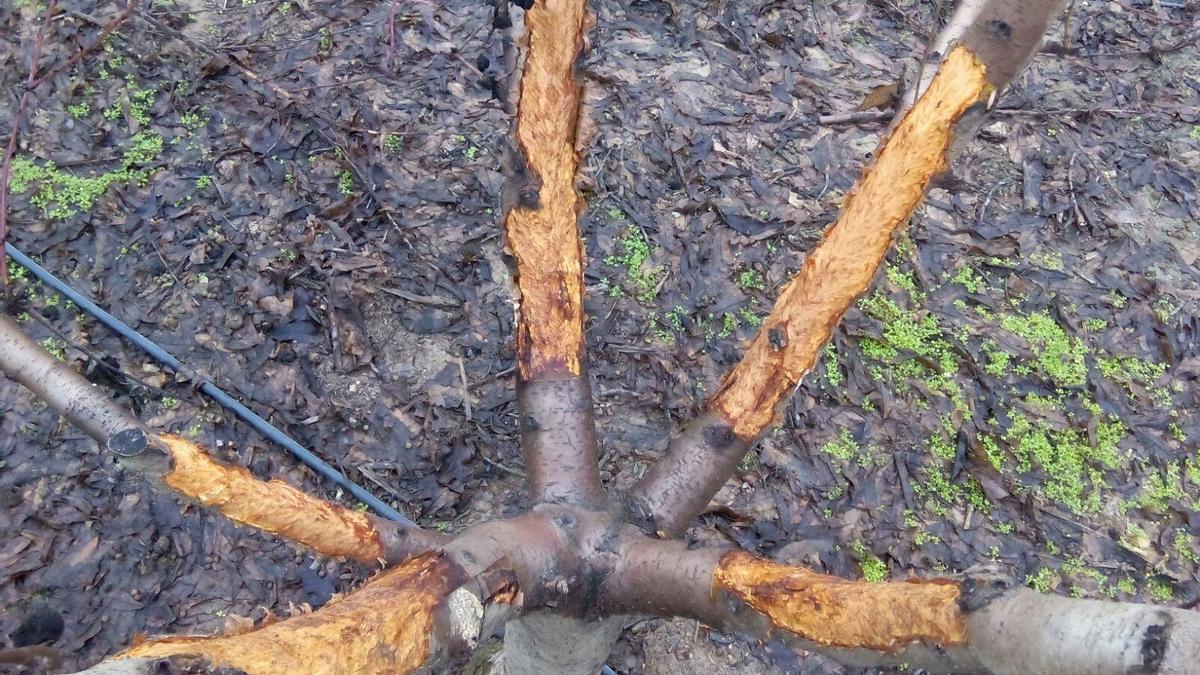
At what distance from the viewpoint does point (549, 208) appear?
6.39 feet

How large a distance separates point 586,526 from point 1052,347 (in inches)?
102

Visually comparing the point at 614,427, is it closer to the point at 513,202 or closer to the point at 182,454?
the point at 513,202

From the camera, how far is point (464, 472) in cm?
311

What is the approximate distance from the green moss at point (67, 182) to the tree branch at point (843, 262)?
3.20m

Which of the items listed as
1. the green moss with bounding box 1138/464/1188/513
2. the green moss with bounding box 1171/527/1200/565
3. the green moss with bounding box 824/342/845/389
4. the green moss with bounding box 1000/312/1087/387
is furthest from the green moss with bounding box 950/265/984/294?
the green moss with bounding box 1171/527/1200/565

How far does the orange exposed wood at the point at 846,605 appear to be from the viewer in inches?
49.8

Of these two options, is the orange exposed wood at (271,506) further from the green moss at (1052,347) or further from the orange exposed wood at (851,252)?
the green moss at (1052,347)

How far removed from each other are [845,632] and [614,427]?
190 cm

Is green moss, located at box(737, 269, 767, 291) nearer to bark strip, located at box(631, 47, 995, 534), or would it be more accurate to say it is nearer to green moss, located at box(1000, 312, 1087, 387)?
green moss, located at box(1000, 312, 1087, 387)

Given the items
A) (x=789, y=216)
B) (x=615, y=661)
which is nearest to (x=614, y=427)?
(x=615, y=661)

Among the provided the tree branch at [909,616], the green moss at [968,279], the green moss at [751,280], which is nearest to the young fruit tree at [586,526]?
the tree branch at [909,616]

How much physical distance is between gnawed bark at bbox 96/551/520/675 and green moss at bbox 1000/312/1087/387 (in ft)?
9.25

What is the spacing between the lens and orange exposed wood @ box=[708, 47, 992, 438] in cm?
162

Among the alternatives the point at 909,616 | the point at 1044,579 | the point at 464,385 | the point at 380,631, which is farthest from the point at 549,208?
the point at 1044,579
